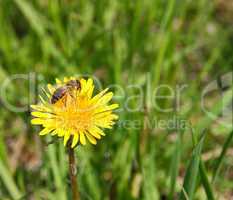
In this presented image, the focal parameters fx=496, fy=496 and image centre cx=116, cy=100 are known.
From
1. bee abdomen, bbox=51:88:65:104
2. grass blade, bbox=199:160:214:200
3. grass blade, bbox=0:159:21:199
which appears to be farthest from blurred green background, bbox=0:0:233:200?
bee abdomen, bbox=51:88:65:104

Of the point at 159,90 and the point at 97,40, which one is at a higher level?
the point at 97,40

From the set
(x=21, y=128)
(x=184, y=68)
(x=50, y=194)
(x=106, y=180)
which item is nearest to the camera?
(x=50, y=194)

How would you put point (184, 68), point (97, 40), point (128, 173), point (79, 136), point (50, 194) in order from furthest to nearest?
point (184, 68), point (97, 40), point (128, 173), point (50, 194), point (79, 136)

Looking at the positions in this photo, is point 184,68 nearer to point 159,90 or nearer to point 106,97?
point 159,90

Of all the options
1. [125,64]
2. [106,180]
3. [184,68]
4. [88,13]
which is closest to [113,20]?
[88,13]

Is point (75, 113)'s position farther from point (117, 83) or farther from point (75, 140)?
point (117, 83)

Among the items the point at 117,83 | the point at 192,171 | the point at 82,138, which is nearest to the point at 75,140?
the point at 82,138

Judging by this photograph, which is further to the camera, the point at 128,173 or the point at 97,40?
the point at 97,40
